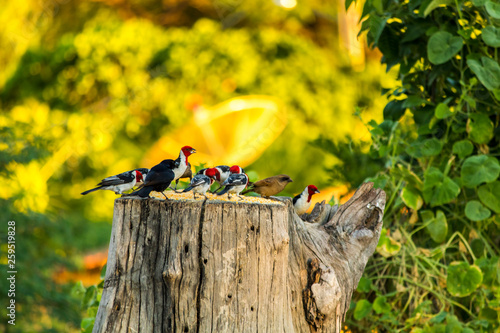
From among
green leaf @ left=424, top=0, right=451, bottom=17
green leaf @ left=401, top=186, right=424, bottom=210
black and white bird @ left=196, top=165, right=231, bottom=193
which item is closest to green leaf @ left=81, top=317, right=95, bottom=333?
black and white bird @ left=196, top=165, right=231, bottom=193

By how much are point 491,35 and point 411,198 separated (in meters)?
0.60

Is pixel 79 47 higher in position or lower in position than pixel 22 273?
higher

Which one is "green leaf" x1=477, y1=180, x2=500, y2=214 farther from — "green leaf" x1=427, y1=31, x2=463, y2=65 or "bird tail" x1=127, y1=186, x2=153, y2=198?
"bird tail" x1=127, y1=186, x2=153, y2=198

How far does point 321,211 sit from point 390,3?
2.95 feet

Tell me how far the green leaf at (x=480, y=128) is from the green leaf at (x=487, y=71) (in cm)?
13

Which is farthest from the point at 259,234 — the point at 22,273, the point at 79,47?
the point at 79,47

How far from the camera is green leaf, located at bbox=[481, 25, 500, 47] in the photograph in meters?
1.82

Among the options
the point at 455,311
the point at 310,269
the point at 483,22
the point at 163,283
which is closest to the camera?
the point at 163,283

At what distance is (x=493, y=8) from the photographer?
5.91 feet

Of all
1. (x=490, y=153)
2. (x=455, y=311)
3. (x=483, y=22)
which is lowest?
(x=455, y=311)

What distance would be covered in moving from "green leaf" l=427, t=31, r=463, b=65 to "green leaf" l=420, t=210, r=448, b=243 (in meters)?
0.52

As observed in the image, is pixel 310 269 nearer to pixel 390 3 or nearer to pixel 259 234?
pixel 259 234

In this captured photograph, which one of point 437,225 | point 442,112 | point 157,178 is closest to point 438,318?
point 437,225

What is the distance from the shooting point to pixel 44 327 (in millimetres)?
3340
